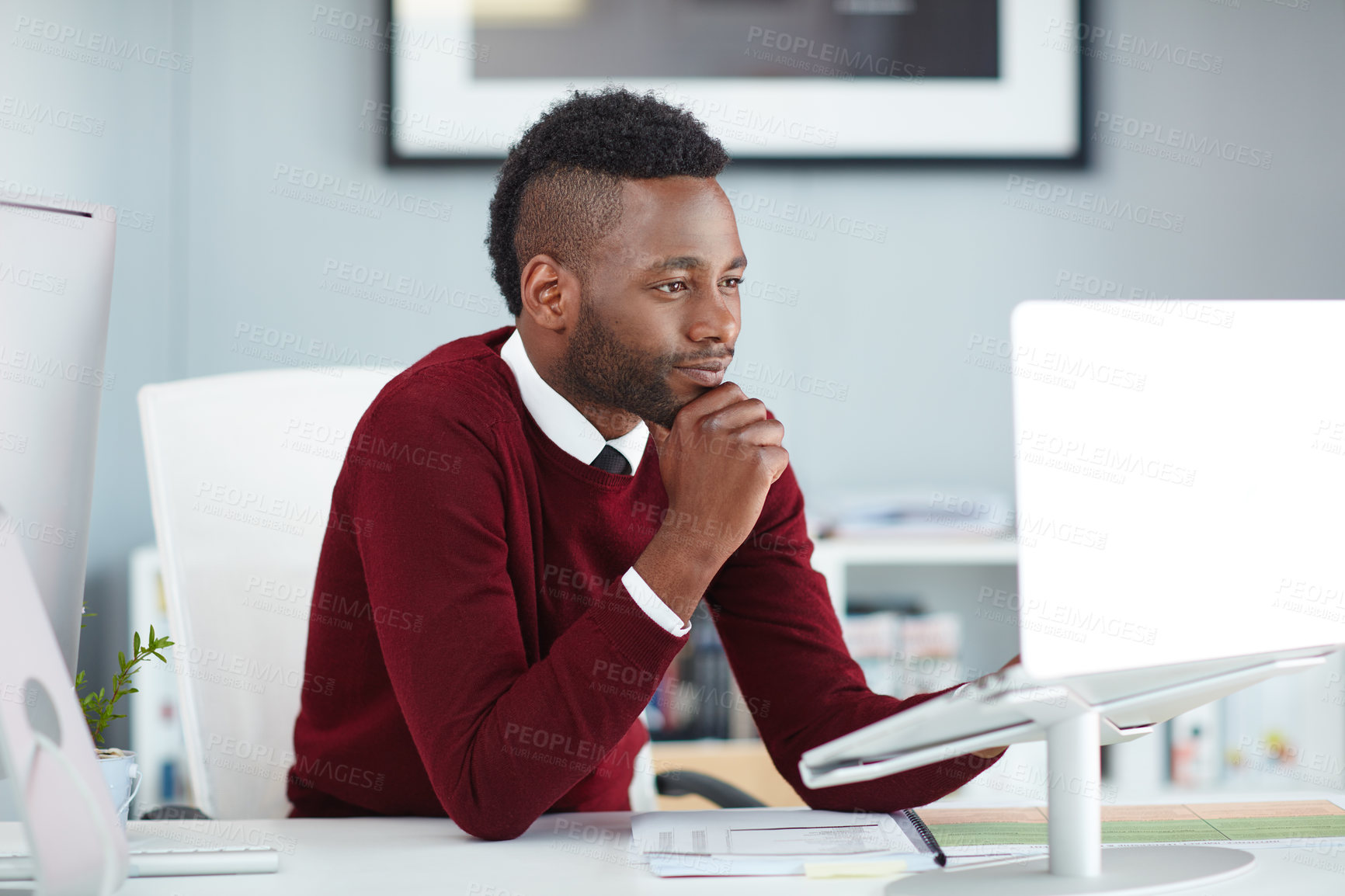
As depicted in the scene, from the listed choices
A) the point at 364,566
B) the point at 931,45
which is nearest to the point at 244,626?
the point at 364,566

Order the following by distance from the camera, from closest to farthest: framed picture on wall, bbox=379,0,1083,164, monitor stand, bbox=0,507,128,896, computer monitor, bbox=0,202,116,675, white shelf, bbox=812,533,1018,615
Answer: monitor stand, bbox=0,507,128,896, computer monitor, bbox=0,202,116,675, white shelf, bbox=812,533,1018,615, framed picture on wall, bbox=379,0,1083,164

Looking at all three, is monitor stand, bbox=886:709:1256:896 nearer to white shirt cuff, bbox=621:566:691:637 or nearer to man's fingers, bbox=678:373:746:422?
white shirt cuff, bbox=621:566:691:637

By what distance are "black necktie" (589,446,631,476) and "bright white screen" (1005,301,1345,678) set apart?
0.53 meters

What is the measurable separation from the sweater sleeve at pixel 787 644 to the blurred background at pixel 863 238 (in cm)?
112

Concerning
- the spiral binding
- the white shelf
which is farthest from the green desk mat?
the white shelf

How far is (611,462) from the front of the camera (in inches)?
45.8

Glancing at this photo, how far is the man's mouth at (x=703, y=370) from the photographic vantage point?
107 centimetres

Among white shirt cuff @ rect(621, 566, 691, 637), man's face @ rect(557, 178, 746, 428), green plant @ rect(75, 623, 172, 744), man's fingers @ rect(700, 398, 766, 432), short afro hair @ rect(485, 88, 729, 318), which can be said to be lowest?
green plant @ rect(75, 623, 172, 744)

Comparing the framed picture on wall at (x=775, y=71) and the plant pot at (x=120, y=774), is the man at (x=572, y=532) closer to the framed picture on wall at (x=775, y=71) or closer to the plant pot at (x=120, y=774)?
the plant pot at (x=120, y=774)

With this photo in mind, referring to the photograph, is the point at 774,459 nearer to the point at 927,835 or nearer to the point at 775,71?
the point at 927,835

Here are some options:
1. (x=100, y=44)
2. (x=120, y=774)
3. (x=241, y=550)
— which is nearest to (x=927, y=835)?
(x=120, y=774)

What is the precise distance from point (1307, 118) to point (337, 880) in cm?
254

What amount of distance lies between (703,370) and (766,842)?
1.38 ft

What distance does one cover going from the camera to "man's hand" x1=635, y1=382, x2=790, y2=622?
95 centimetres
